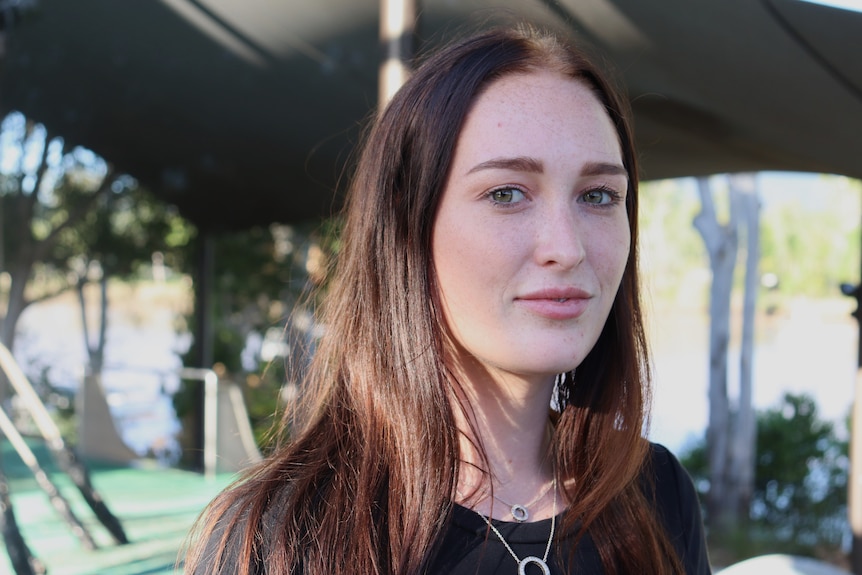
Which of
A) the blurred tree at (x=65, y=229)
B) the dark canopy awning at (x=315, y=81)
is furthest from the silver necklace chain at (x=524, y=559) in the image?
the blurred tree at (x=65, y=229)

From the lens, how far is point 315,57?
310 centimetres

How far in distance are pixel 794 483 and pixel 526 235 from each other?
5.78m

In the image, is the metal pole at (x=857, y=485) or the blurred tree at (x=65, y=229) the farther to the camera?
the blurred tree at (x=65, y=229)

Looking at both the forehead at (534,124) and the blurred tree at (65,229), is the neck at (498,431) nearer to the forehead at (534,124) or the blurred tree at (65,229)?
the forehead at (534,124)

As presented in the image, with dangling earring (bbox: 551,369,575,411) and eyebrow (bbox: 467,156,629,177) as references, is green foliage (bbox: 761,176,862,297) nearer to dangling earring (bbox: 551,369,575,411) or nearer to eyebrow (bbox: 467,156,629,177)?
dangling earring (bbox: 551,369,575,411)

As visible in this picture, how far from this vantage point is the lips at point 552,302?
1.02 m

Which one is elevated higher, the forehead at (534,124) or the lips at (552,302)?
the forehead at (534,124)

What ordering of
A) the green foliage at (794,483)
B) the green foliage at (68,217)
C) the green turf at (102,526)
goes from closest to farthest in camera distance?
the green turf at (102,526)
the green foliage at (68,217)
the green foliage at (794,483)

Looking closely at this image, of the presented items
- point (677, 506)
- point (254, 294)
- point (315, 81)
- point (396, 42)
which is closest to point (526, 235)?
point (677, 506)

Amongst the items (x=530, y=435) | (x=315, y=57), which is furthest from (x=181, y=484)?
(x=530, y=435)

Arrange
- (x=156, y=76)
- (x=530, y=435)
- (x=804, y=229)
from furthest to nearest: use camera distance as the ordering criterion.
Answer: (x=804, y=229)
(x=156, y=76)
(x=530, y=435)

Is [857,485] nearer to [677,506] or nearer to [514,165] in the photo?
[677,506]

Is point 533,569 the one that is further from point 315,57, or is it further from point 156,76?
point 156,76

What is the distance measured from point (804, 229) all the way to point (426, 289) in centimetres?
989
